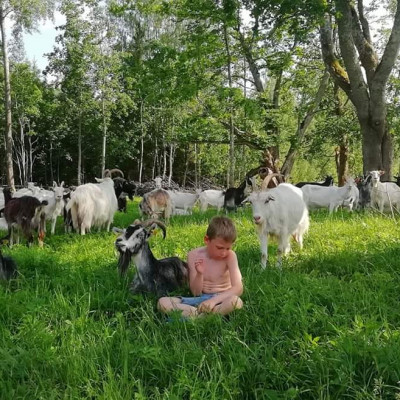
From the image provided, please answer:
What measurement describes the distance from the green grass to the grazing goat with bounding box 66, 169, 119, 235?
173 inches

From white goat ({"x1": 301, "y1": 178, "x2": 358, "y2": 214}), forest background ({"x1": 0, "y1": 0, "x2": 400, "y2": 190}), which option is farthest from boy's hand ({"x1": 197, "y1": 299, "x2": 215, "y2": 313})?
white goat ({"x1": 301, "y1": 178, "x2": 358, "y2": 214})

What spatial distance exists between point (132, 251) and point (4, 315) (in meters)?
1.28

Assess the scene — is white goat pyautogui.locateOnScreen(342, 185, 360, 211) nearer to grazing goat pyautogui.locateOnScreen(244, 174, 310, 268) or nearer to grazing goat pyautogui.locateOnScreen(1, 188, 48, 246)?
grazing goat pyautogui.locateOnScreen(244, 174, 310, 268)

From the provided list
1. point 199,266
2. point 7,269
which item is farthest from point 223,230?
point 7,269

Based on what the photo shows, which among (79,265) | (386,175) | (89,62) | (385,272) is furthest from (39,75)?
(385,272)

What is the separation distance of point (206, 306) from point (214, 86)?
10.7 metres

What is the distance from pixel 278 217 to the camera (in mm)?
6141

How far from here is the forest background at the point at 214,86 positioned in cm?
1177

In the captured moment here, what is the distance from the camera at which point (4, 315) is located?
13.3ft

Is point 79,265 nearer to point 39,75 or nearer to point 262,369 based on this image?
point 262,369

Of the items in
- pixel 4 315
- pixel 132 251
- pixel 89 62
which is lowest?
pixel 4 315

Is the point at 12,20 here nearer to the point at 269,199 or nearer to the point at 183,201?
the point at 183,201

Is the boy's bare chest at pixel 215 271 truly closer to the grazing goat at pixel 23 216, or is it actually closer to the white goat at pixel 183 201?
the grazing goat at pixel 23 216

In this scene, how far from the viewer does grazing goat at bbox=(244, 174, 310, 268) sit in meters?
5.88
